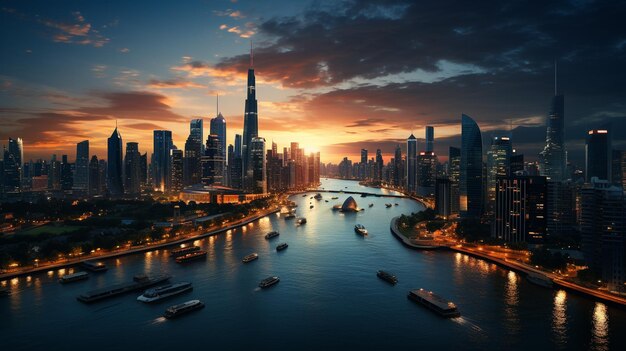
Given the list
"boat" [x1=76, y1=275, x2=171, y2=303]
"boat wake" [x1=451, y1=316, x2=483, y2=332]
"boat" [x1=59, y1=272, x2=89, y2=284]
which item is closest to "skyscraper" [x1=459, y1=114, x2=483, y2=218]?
"boat wake" [x1=451, y1=316, x2=483, y2=332]

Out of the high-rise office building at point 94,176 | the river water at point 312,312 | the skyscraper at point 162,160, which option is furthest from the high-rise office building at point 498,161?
the high-rise office building at point 94,176

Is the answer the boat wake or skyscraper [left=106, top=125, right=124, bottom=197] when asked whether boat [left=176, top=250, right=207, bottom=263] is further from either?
skyscraper [left=106, top=125, right=124, bottom=197]

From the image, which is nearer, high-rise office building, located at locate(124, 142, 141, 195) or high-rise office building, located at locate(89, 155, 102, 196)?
high-rise office building, located at locate(89, 155, 102, 196)

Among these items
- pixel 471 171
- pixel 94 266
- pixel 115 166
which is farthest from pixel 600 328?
pixel 115 166

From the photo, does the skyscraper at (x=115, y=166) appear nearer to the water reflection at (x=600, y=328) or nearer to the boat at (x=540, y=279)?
the boat at (x=540, y=279)

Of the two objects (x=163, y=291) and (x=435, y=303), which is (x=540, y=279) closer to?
(x=435, y=303)

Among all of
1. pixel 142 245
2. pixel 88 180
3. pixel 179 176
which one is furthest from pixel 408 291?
pixel 88 180
